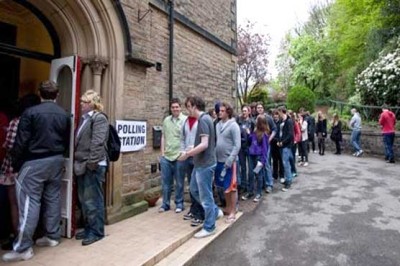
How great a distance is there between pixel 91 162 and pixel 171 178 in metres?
2.02

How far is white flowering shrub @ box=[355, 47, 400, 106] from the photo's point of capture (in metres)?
14.3

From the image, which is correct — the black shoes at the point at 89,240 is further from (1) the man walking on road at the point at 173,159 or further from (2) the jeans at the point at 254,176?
(2) the jeans at the point at 254,176

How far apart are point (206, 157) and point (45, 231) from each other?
217cm

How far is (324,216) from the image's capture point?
5.82 metres

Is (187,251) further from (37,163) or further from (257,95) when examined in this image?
(257,95)

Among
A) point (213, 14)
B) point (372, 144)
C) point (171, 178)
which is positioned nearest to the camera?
point (171, 178)

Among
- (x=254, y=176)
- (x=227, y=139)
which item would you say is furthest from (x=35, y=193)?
(x=254, y=176)

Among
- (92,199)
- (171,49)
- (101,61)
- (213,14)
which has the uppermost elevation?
(213,14)

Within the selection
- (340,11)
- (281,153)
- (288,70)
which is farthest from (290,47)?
(281,153)

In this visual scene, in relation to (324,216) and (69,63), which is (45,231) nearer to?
(69,63)

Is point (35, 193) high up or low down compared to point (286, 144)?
down

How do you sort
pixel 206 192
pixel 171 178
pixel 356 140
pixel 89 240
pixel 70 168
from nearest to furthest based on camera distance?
pixel 89 240, pixel 70 168, pixel 206 192, pixel 171 178, pixel 356 140

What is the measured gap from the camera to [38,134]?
12.7 ft

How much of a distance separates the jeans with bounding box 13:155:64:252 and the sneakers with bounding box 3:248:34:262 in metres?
0.04
